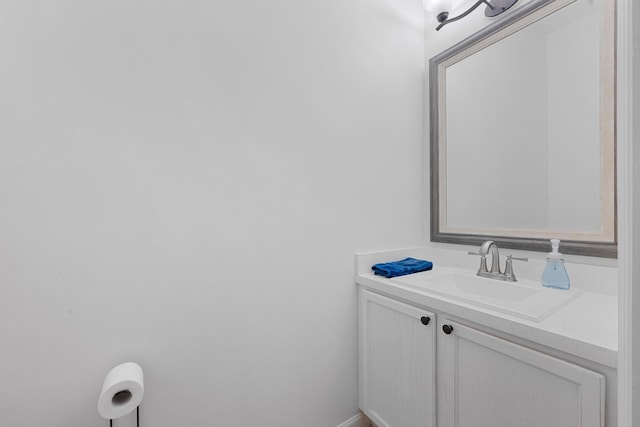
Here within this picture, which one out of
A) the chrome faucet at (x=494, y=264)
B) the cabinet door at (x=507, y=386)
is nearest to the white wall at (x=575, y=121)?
the chrome faucet at (x=494, y=264)

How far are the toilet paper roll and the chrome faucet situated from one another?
1.30 m

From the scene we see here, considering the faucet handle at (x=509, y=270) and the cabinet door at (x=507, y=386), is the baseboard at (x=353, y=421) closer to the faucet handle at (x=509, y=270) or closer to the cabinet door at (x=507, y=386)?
the cabinet door at (x=507, y=386)

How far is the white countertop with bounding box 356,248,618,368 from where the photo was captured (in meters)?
0.66

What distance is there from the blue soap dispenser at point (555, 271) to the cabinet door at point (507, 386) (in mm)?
447

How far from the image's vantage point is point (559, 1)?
3.52 ft

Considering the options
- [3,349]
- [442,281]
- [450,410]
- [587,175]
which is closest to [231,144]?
[3,349]

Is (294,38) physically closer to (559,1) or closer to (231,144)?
(231,144)

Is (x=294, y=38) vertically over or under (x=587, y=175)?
over

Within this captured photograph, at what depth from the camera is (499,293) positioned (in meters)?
1.16

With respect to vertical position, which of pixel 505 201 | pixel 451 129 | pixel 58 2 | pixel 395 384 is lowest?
pixel 395 384

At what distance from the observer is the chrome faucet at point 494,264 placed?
1165 mm

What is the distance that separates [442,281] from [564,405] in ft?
2.06

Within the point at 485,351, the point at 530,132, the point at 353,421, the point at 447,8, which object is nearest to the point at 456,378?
the point at 485,351

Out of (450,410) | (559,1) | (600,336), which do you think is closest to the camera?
(600,336)
